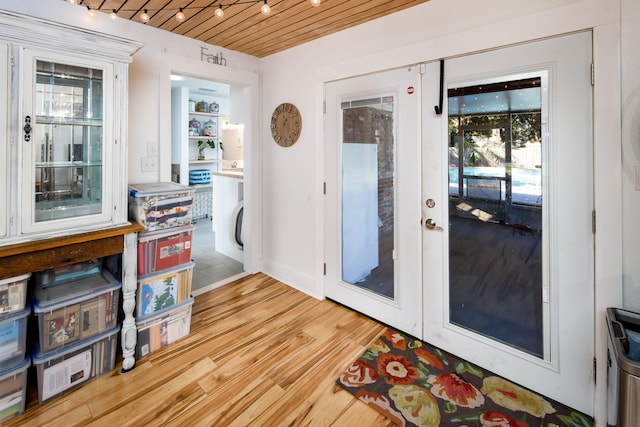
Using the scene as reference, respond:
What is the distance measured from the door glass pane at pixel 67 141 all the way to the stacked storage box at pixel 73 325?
1.38 feet

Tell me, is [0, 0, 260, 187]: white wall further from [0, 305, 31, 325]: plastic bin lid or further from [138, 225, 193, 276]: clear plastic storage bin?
[0, 305, 31, 325]: plastic bin lid

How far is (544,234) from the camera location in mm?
1859

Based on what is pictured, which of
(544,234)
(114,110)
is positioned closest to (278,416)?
(544,234)

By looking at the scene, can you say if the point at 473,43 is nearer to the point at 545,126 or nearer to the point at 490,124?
the point at 490,124

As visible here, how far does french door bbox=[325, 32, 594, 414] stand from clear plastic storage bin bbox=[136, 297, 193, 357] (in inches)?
57.6

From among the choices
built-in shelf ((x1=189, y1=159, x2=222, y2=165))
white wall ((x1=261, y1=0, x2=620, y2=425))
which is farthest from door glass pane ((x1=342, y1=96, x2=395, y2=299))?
built-in shelf ((x1=189, y1=159, x2=222, y2=165))

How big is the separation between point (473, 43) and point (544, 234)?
124 cm

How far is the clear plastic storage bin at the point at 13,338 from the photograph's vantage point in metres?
1.68

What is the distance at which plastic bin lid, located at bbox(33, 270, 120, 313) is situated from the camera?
181 centimetres

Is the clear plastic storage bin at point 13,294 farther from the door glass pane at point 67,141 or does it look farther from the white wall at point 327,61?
the white wall at point 327,61

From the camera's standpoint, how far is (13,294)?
5.54 ft

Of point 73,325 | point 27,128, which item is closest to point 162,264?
point 73,325

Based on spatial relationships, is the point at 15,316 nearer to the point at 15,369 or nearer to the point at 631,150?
the point at 15,369

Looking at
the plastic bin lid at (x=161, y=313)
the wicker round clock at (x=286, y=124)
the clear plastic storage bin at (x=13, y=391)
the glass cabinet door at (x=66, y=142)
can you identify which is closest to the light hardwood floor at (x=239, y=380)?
the clear plastic storage bin at (x=13, y=391)
